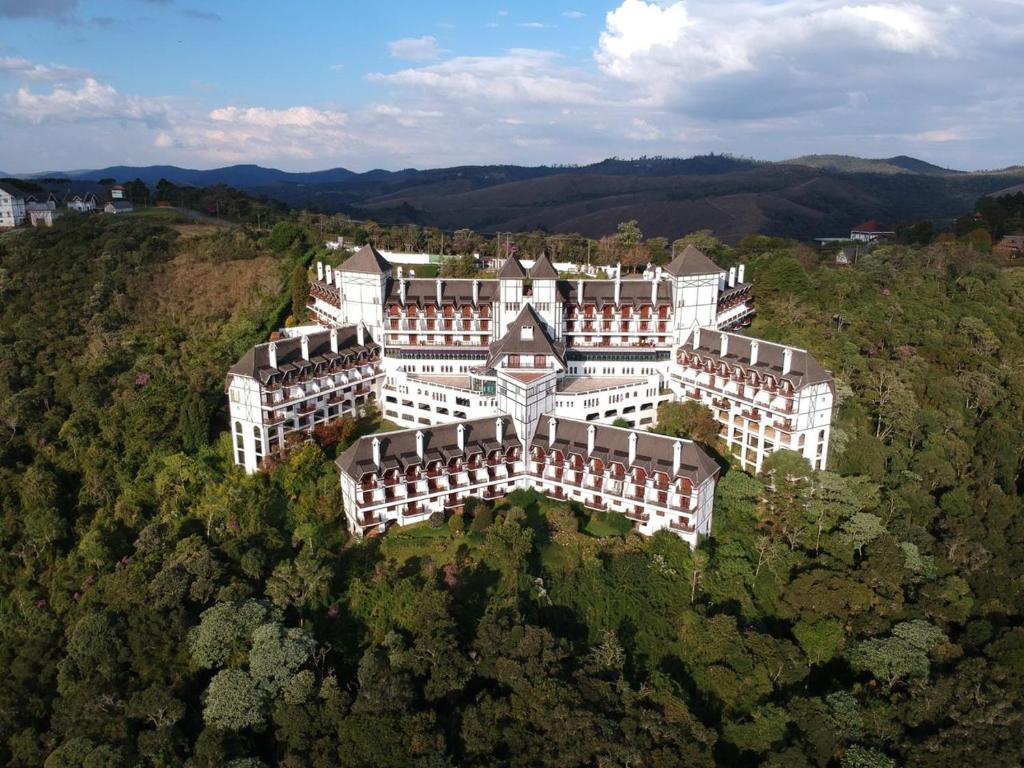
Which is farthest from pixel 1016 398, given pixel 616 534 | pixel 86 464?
pixel 86 464

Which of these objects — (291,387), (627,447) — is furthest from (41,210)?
(627,447)

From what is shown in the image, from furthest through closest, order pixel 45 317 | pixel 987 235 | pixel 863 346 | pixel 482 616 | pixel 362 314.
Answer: pixel 987 235 < pixel 45 317 < pixel 863 346 < pixel 362 314 < pixel 482 616

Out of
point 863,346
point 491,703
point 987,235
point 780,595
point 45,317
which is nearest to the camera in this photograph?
point 491,703

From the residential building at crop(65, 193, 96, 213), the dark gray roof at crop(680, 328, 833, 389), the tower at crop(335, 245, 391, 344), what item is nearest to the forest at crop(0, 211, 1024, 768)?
the dark gray roof at crop(680, 328, 833, 389)

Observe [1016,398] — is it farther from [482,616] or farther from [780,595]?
[482,616]

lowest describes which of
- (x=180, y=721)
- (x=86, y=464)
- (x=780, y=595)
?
(x=180, y=721)

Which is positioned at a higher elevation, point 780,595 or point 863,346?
point 863,346

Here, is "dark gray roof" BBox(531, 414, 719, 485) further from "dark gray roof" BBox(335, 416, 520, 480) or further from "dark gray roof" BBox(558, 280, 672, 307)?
"dark gray roof" BBox(558, 280, 672, 307)
